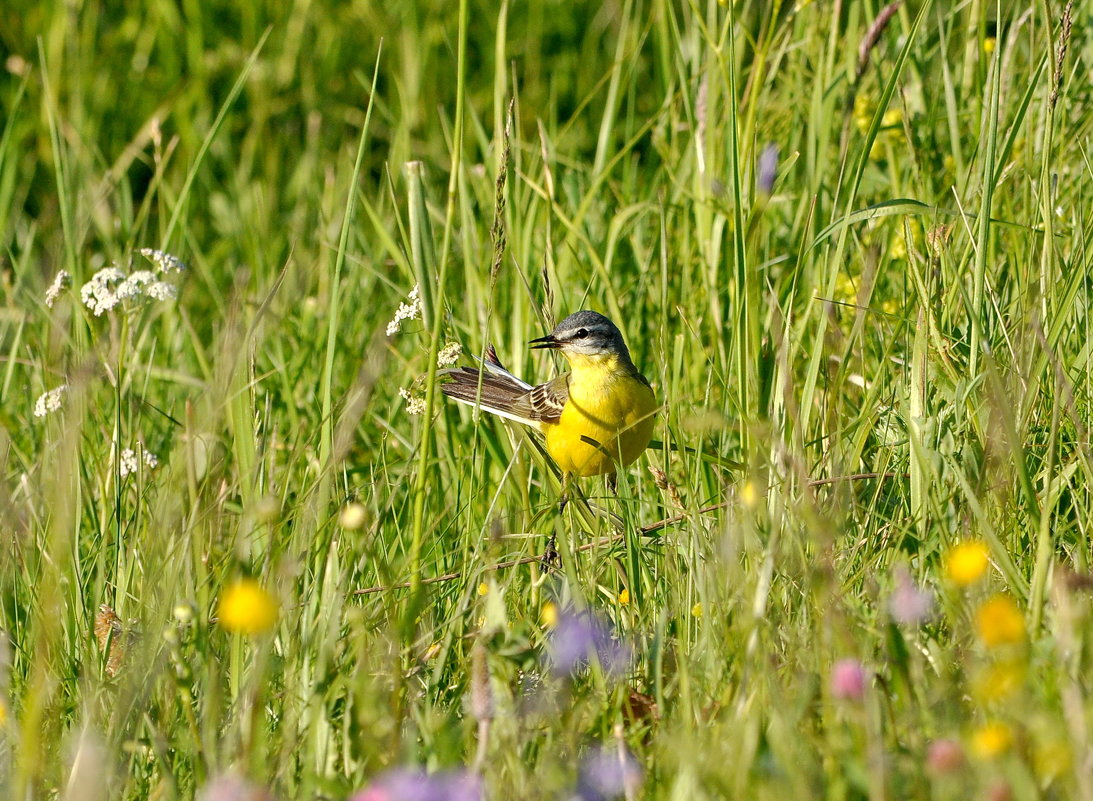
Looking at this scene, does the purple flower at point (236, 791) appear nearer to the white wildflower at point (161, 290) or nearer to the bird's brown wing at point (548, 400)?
the white wildflower at point (161, 290)

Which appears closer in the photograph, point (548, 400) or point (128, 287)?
point (128, 287)

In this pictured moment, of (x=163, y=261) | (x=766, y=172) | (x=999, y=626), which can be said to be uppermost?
(x=766, y=172)

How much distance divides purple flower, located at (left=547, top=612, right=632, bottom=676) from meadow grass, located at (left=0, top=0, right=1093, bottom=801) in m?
0.02

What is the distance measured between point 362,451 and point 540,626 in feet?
5.84

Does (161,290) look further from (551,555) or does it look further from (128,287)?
(551,555)

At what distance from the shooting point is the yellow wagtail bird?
379cm

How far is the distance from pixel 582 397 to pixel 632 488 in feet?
1.34

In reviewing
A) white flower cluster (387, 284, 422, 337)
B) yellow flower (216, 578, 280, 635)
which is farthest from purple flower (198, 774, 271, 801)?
white flower cluster (387, 284, 422, 337)

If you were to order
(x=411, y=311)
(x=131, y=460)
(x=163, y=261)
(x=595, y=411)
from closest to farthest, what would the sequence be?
(x=411, y=311) < (x=131, y=460) < (x=163, y=261) < (x=595, y=411)

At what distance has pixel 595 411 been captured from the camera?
13.1 ft

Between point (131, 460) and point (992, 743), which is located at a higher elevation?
point (131, 460)

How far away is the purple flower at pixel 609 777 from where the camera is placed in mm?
1844

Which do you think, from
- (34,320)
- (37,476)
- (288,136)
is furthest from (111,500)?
(288,136)

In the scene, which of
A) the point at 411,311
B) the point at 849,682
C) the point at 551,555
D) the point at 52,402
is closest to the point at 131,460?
the point at 52,402
